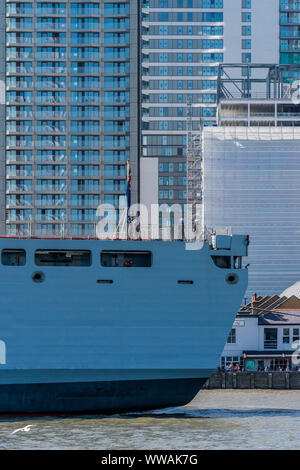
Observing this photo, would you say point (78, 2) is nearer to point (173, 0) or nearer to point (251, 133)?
point (251, 133)

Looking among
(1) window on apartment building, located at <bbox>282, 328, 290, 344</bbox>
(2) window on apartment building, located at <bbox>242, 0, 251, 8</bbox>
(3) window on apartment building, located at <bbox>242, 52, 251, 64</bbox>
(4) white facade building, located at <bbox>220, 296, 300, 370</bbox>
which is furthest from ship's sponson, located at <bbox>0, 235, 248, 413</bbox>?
(2) window on apartment building, located at <bbox>242, 0, 251, 8</bbox>

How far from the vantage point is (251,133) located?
91.9 meters

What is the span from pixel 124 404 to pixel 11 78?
47.2m

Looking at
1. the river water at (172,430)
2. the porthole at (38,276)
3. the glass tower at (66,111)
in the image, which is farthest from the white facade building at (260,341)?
the glass tower at (66,111)

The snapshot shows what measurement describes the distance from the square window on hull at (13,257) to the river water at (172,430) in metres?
6.07

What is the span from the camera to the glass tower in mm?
80375

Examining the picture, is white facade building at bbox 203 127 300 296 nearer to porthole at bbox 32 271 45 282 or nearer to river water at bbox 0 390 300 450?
river water at bbox 0 390 300 450

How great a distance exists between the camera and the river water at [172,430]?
107 ft

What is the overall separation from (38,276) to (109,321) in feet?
10.8

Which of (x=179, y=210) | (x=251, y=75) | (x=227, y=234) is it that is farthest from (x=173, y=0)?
(x=227, y=234)

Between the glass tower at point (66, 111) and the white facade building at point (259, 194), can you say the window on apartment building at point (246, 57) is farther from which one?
the glass tower at point (66, 111)

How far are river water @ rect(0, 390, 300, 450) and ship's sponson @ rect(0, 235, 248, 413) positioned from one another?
3.48ft

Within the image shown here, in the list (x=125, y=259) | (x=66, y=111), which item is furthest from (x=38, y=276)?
(x=66, y=111)

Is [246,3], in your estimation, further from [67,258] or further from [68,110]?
[67,258]
